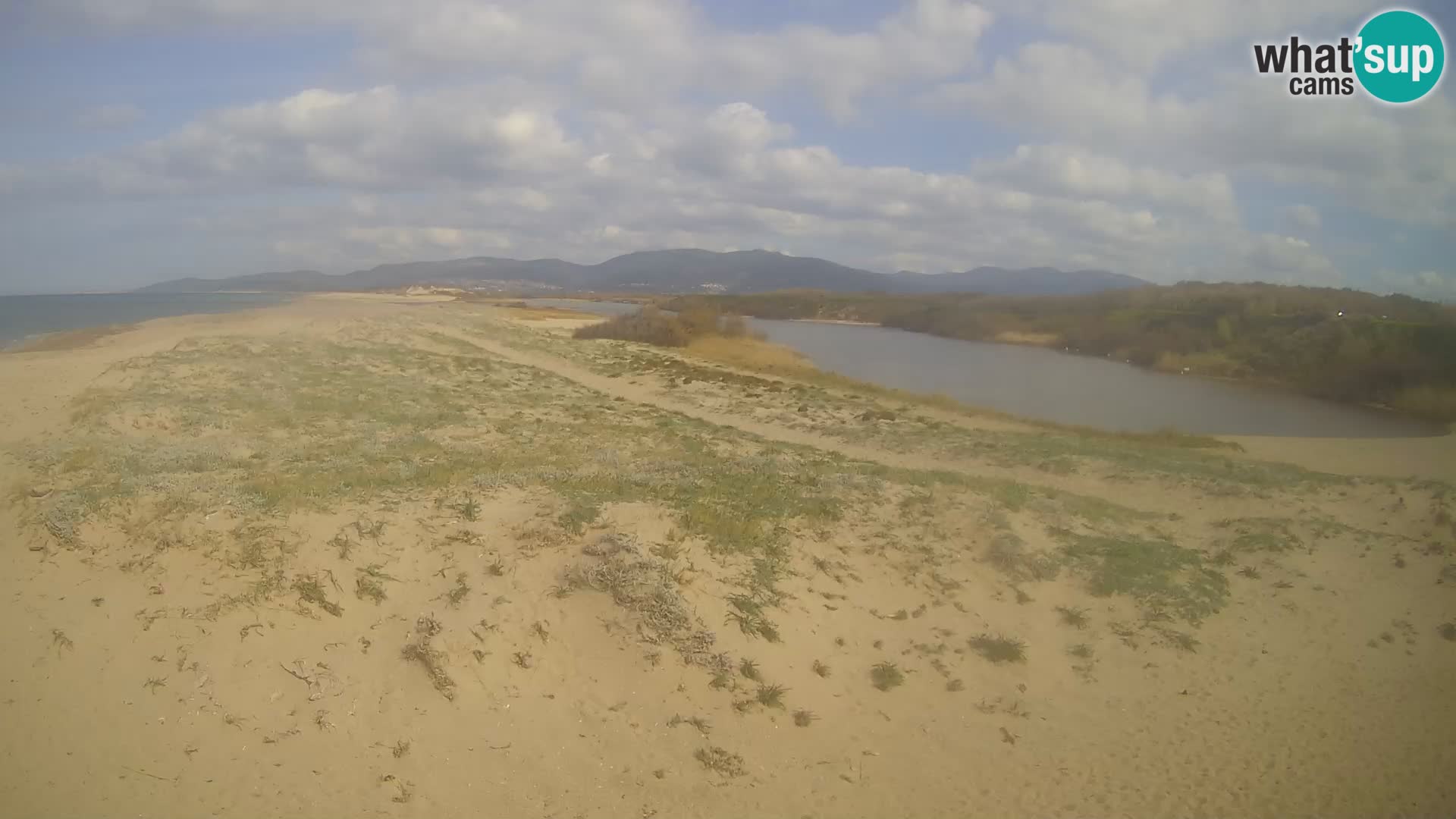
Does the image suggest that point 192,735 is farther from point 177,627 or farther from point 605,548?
point 605,548

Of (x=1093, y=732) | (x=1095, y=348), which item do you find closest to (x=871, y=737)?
(x=1093, y=732)

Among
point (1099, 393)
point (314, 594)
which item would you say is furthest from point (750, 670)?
point (1099, 393)

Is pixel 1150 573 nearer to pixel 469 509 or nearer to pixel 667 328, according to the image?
pixel 469 509

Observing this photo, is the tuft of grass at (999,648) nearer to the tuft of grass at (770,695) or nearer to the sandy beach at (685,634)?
the sandy beach at (685,634)

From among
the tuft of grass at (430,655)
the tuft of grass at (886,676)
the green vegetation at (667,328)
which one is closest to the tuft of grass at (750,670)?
the tuft of grass at (886,676)

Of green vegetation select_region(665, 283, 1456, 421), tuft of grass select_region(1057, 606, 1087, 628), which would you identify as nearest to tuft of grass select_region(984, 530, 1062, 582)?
tuft of grass select_region(1057, 606, 1087, 628)

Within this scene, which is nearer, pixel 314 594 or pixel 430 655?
pixel 430 655
